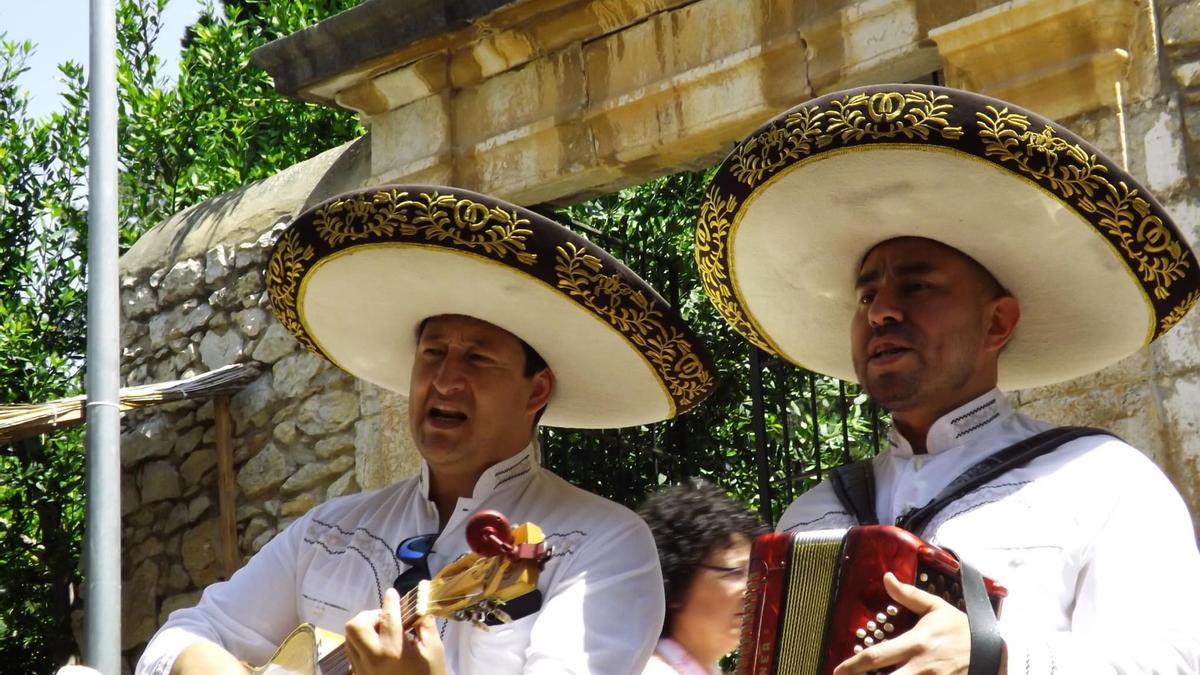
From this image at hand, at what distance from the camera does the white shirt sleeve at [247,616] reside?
11.6 feet

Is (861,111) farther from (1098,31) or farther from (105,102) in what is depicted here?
(105,102)

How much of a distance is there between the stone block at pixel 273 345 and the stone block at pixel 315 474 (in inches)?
21.6

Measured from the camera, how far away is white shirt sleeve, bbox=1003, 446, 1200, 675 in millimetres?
2557

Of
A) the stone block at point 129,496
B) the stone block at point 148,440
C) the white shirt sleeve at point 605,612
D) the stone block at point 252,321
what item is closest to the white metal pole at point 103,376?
the stone block at point 252,321

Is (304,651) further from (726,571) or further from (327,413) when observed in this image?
(327,413)

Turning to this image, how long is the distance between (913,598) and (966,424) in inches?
30.3

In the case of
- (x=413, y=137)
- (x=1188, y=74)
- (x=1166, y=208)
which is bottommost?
(x=1166, y=208)

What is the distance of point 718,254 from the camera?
3.46 metres

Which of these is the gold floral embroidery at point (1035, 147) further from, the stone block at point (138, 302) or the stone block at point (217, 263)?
the stone block at point (138, 302)

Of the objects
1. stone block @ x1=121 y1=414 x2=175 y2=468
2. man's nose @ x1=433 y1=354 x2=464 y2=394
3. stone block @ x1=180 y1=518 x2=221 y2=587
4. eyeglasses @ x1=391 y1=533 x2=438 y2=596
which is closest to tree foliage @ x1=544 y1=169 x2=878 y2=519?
stone block @ x1=180 y1=518 x2=221 y2=587

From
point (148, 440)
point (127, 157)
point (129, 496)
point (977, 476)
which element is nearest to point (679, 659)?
point (977, 476)

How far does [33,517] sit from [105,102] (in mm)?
4329

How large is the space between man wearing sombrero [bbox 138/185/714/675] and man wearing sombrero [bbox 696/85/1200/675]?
0.30m

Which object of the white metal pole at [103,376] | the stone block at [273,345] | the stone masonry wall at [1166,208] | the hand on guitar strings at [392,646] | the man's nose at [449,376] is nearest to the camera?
the hand on guitar strings at [392,646]
